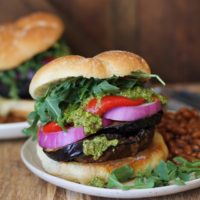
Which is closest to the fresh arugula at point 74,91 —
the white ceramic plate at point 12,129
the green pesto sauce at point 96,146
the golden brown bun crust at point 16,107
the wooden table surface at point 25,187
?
the green pesto sauce at point 96,146

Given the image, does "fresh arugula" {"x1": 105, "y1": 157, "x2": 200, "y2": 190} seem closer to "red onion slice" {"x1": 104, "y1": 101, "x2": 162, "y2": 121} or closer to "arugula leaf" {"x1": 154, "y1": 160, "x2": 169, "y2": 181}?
"arugula leaf" {"x1": 154, "y1": 160, "x2": 169, "y2": 181}

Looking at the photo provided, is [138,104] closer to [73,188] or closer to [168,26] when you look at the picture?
[73,188]

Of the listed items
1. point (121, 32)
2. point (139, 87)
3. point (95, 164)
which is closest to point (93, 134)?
point (95, 164)

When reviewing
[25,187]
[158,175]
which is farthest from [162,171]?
[25,187]

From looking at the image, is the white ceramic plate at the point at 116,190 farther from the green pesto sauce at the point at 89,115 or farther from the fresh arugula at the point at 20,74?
the fresh arugula at the point at 20,74

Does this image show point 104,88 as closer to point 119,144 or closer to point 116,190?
point 119,144
